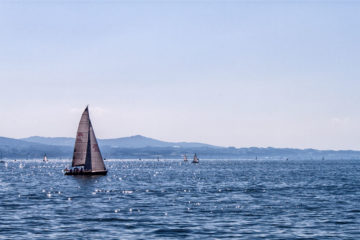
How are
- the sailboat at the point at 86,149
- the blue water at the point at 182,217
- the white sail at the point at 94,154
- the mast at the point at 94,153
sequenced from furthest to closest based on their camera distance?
the white sail at the point at 94,154 < the mast at the point at 94,153 < the sailboat at the point at 86,149 < the blue water at the point at 182,217

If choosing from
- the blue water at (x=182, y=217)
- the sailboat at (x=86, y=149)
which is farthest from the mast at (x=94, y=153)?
the blue water at (x=182, y=217)

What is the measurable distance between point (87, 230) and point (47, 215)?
10.2m

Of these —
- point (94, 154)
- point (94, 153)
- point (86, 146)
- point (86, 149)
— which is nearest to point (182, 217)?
point (86, 146)

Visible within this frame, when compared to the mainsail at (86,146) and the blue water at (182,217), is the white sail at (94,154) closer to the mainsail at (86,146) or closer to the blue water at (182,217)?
the mainsail at (86,146)

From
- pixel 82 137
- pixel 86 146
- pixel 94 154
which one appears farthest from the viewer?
pixel 94 154

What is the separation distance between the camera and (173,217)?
1843 inches

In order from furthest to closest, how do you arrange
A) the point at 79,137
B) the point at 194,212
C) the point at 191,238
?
the point at 79,137 < the point at 194,212 < the point at 191,238

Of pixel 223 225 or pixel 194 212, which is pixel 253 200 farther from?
pixel 223 225

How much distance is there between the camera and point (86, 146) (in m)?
115

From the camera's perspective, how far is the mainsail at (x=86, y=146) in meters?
115

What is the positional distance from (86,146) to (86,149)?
28.6 inches

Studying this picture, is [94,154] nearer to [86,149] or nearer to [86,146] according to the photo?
[86,149]

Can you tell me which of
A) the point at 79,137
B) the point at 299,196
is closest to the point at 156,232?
the point at 299,196

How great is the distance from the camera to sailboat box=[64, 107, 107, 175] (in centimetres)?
11456
